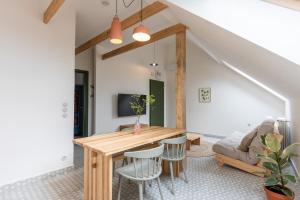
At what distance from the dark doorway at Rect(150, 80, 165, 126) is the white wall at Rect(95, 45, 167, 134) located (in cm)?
31

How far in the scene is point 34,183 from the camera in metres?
2.63

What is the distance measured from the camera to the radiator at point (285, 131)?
368 centimetres

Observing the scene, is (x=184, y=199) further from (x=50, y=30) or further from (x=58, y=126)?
(x=50, y=30)

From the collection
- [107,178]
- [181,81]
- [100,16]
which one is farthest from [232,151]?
[100,16]

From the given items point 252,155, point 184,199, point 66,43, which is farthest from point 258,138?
point 66,43

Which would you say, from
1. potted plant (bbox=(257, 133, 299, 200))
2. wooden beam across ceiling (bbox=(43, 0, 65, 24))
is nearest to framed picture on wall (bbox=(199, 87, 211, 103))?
potted plant (bbox=(257, 133, 299, 200))

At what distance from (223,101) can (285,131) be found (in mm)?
2521

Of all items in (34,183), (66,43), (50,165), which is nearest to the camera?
(34,183)

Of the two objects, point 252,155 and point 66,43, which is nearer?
point 252,155

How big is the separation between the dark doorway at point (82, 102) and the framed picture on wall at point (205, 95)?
417 cm

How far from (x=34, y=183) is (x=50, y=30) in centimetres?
251

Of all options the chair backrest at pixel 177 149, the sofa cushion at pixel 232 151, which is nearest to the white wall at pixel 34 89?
the chair backrest at pixel 177 149

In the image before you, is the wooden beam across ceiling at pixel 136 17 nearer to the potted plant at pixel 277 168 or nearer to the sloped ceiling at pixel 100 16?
the sloped ceiling at pixel 100 16

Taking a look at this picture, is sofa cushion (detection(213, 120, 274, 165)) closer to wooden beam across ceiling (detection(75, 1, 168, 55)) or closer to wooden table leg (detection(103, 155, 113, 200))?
wooden table leg (detection(103, 155, 113, 200))
